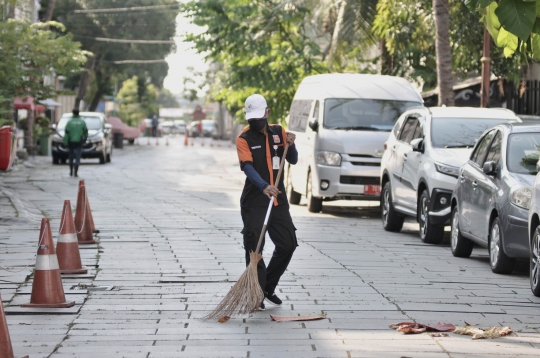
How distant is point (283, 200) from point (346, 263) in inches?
118

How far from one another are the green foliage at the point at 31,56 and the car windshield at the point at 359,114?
679 centimetres

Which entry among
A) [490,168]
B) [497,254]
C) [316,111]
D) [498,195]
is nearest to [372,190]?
[316,111]

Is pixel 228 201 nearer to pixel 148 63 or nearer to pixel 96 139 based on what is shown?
pixel 96 139

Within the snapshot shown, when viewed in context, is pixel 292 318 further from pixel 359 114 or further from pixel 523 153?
pixel 359 114

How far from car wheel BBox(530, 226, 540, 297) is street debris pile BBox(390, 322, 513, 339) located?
1.86 m

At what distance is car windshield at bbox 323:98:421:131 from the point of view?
18.1m

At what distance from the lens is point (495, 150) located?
11.8 m

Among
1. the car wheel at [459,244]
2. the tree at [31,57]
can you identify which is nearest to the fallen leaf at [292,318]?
the car wheel at [459,244]

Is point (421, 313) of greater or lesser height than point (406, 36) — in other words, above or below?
below

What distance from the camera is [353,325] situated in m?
7.75

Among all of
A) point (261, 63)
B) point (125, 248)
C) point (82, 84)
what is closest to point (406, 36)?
point (261, 63)

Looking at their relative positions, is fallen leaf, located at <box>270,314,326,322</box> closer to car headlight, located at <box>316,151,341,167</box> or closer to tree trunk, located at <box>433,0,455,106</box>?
car headlight, located at <box>316,151,341,167</box>

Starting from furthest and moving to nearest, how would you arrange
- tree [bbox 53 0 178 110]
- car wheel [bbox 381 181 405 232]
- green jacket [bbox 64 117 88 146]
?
tree [bbox 53 0 178 110] → green jacket [bbox 64 117 88 146] → car wheel [bbox 381 181 405 232]

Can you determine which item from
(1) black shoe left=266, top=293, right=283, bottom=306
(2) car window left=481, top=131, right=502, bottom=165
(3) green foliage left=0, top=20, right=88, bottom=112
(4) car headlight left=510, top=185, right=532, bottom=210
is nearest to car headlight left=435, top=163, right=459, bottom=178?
(2) car window left=481, top=131, right=502, bottom=165
